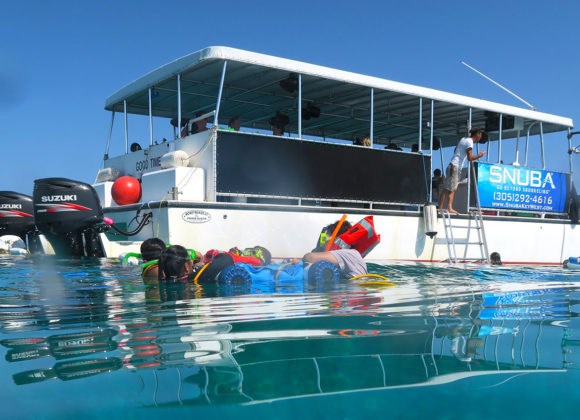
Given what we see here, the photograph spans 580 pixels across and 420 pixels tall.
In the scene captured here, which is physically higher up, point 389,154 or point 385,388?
point 389,154

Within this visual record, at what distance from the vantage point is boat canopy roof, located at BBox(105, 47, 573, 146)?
332 inches

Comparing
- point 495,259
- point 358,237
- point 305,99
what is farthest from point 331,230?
point 495,259

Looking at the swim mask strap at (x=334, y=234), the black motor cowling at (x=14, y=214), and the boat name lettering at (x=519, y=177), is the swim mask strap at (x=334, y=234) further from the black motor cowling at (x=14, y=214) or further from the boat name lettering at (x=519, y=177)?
the black motor cowling at (x=14, y=214)

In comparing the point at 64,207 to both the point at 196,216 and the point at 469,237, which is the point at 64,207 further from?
the point at 469,237

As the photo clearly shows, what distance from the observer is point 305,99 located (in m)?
10.7

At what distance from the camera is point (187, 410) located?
51.9 inches

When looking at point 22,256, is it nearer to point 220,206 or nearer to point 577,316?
point 220,206

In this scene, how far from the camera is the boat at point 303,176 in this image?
7.76 m

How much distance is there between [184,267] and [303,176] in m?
3.84

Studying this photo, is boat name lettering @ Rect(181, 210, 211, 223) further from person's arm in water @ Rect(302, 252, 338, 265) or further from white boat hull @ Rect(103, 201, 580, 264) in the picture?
person's arm in water @ Rect(302, 252, 338, 265)

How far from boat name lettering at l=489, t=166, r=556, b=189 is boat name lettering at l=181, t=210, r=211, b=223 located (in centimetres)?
606

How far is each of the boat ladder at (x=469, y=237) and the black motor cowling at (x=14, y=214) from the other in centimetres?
737

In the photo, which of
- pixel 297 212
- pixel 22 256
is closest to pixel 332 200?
pixel 297 212

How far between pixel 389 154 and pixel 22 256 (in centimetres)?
627
